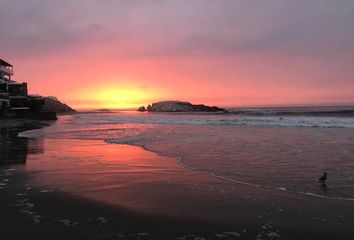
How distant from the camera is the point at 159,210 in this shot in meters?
7.73

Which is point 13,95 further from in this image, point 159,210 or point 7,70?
point 159,210

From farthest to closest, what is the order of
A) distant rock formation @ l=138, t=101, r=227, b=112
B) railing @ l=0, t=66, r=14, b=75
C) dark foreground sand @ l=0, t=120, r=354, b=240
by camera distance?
distant rock formation @ l=138, t=101, r=227, b=112, railing @ l=0, t=66, r=14, b=75, dark foreground sand @ l=0, t=120, r=354, b=240

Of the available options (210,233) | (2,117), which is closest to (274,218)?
(210,233)

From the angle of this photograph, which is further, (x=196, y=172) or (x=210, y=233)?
(x=196, y=172)

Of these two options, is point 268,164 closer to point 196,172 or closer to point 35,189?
point 196,172

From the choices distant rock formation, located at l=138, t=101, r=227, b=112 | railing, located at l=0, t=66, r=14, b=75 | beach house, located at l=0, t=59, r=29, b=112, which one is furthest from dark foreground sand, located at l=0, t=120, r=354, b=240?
distant rock formation, located at l=138, t=101, r=227, b=112

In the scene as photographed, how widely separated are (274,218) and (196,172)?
16.8 ft

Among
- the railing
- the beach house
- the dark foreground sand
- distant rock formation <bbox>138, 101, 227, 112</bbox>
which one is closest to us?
the dark foreground sand

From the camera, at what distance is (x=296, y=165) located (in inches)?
527

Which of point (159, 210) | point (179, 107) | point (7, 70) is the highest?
point (7, 70)

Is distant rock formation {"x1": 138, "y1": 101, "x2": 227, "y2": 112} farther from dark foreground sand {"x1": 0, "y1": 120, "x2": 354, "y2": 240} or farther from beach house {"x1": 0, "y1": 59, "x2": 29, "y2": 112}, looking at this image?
dark foreground sand {"x1": 0, "y1": 120, "x2": 354, "y2": 240}

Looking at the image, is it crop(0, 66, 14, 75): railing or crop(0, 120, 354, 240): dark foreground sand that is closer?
crop(0, 120, 354, 240): dark foreground sand

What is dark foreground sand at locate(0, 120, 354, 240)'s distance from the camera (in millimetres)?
6477

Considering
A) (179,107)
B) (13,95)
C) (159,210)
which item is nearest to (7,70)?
(13,95)
